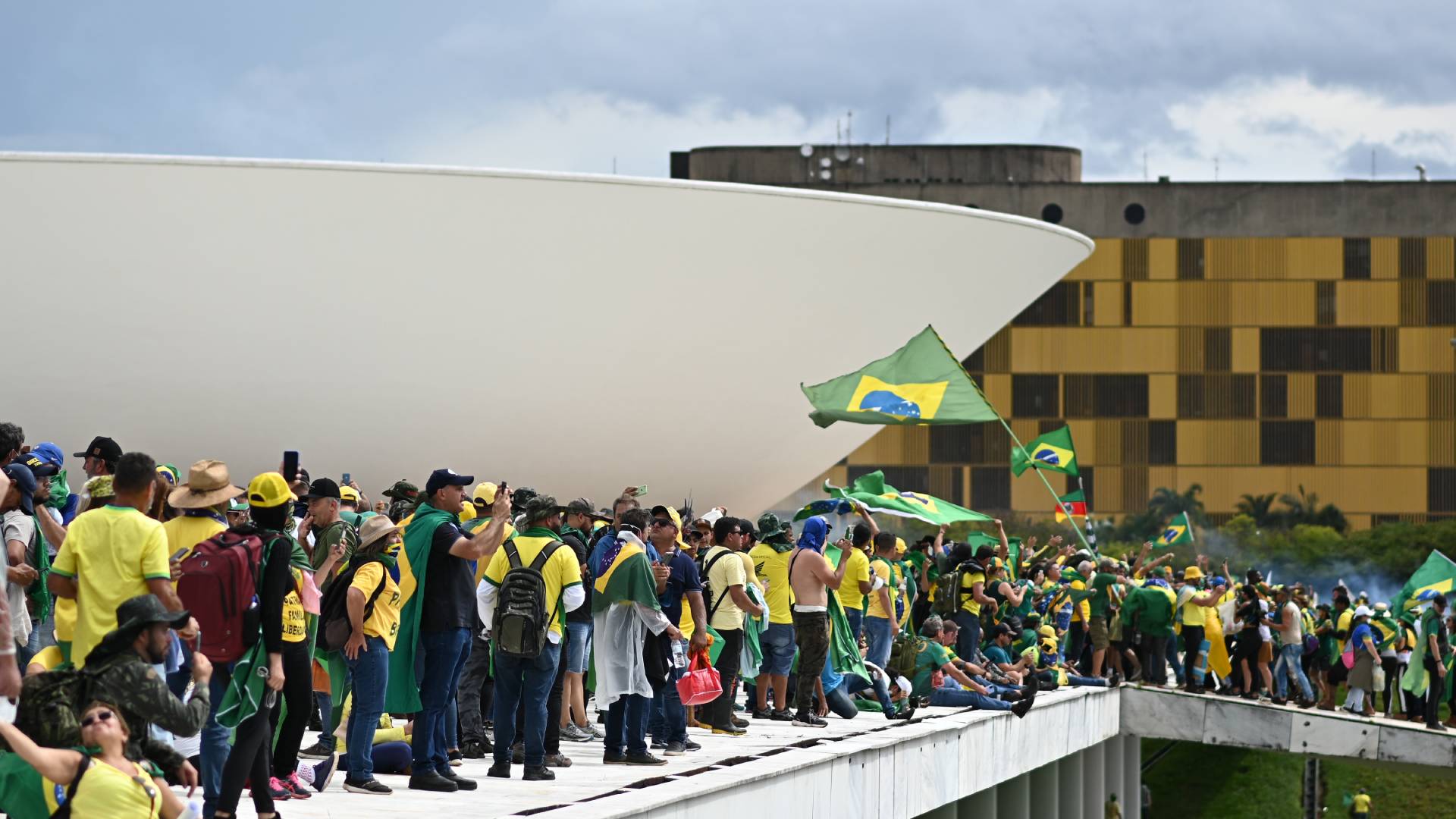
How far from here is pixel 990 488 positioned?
56812 millimetres

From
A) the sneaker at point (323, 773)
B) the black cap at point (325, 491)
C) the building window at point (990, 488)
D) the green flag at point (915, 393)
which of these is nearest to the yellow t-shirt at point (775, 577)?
the sneaker at point (323, 773)

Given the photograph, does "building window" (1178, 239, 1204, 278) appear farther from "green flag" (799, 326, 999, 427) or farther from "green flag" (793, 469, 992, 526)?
"green flag" (799, 326, 999, 427)

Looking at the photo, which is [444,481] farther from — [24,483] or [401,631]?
[24,483]

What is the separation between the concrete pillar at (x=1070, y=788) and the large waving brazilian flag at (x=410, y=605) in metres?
15.4

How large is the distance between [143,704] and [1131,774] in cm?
2239

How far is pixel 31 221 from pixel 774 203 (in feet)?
28.8

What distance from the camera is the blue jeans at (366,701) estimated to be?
8375 mm

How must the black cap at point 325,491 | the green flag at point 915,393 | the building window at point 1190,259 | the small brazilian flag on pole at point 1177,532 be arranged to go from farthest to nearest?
the building window at point 1190,259 < the small brazilian flag on pole at point 1177,532 < the green flag at point 915,393 < the black cap at point 325,491

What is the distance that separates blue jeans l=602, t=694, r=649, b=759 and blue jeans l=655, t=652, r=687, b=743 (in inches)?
12.9

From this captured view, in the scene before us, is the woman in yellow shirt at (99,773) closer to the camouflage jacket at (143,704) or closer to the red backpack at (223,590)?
the camouflage jacket at (143,704)

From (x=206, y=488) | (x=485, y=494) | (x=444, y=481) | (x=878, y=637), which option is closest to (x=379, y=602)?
(x=444, y=481)

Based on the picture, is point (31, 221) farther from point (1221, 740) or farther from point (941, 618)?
point (1221, 740)

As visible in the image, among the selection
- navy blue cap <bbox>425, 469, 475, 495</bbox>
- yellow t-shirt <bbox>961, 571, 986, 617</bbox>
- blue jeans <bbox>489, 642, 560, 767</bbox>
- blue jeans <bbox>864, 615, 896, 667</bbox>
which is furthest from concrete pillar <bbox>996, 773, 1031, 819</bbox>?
navy blue cap <bbox>425, 469, 475, 495</bbox>

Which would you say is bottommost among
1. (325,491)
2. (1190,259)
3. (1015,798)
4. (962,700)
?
(1015,798)
